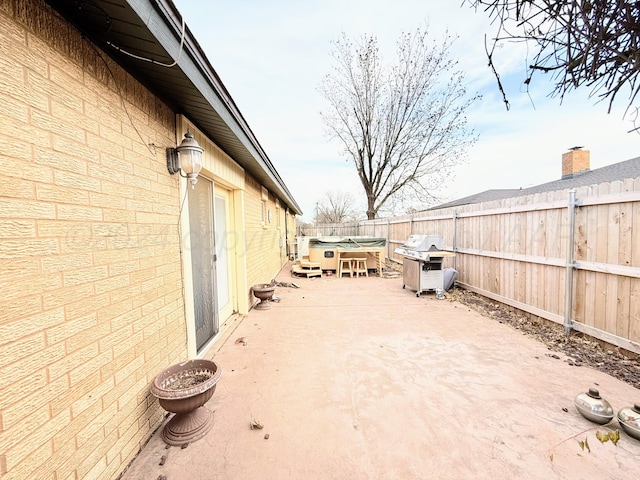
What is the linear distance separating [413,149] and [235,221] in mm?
12876

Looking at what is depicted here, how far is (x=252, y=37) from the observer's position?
5074 millimetres

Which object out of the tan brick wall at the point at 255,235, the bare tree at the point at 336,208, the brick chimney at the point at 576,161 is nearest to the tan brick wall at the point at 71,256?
the tan brick wall at the point at 255,235

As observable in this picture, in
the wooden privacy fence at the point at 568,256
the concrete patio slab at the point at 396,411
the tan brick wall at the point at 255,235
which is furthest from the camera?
the tan brick wall at the point at 255,235

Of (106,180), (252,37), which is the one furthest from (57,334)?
(252,37)

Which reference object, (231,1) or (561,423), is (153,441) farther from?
(231,1)

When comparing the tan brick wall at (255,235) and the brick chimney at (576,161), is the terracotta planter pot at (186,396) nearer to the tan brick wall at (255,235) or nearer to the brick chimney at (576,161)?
the tan brick wall at (255,235)

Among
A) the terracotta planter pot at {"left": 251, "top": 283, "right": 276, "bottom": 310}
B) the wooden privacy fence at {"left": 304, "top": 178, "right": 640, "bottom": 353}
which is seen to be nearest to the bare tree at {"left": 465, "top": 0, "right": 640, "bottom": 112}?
the wooden privacy fence at {"left": 304, "top": 178, "right": 640, "bottom": 353}

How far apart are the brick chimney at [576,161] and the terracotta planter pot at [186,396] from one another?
14.9m

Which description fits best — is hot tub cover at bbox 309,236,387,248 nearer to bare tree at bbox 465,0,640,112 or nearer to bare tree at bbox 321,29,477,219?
bare tree at bbox 465,0,640,112

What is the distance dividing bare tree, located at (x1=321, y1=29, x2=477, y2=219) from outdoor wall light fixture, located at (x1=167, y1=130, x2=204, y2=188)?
44.5 ft

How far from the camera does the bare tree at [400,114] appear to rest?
12289 millimetres

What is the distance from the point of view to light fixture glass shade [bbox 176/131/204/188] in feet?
7.65

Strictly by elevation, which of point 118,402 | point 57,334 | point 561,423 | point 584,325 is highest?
point 57,334

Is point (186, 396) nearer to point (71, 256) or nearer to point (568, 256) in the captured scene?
point (71, 256)
